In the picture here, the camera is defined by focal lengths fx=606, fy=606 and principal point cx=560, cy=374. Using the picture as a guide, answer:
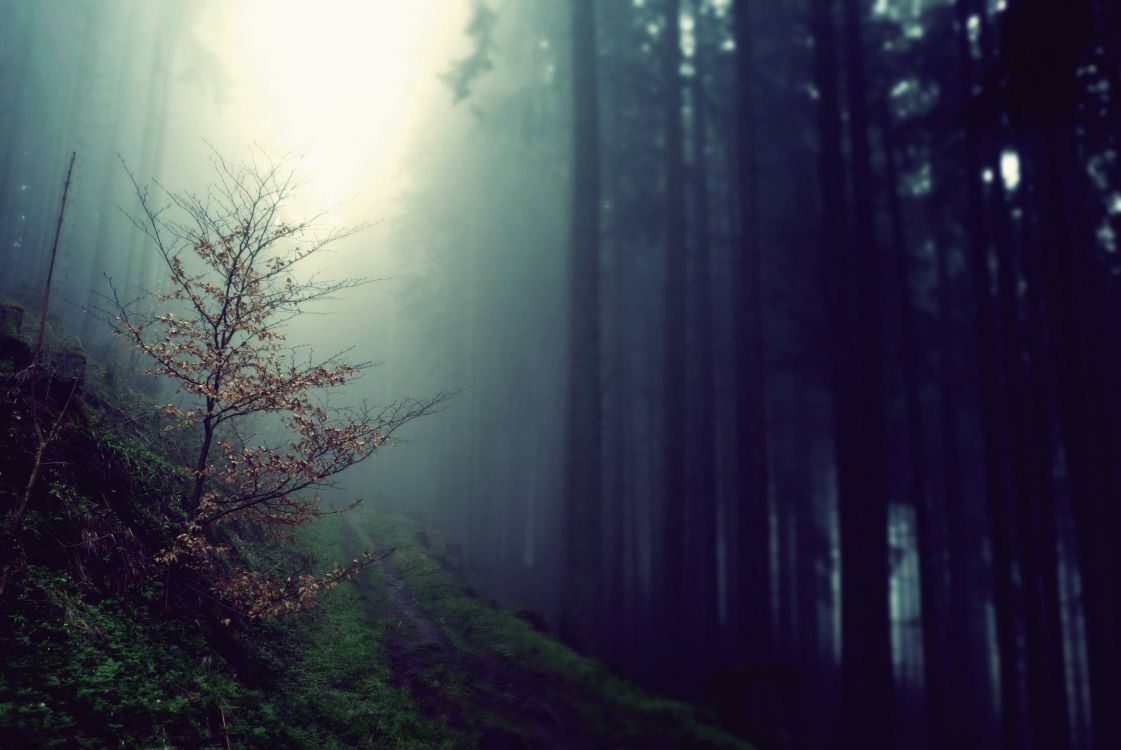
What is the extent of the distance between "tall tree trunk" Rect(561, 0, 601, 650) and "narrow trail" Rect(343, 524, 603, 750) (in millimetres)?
1607

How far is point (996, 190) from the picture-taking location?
36.6 ft

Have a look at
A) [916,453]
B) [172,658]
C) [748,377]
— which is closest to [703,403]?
[748,377]

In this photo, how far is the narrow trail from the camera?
6.18 meters

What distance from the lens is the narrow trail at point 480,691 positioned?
6184 millimetres

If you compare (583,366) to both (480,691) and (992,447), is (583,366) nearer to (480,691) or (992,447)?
(480,691)

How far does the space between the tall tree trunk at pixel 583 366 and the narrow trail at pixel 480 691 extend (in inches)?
63.3

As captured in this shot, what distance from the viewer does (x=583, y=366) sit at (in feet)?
33.0

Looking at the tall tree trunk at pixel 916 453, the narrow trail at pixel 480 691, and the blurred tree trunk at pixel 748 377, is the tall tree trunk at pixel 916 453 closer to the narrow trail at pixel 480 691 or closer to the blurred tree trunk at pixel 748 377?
the blurred tree trunk at pixel 748 377

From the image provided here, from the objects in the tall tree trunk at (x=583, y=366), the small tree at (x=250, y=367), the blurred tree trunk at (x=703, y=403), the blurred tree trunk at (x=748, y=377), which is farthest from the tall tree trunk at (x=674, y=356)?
the small tree at (x=250, y=367)

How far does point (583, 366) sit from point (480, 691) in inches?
197

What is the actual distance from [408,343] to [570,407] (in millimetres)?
25466

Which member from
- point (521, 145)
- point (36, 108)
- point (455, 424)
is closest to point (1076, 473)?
point (521, 145)

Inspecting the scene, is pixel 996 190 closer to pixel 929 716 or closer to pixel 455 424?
pixel 929 716

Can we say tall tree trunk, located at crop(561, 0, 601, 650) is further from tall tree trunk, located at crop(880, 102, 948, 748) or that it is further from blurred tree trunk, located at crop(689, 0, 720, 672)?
tall tree trunk, located at crop(880, 102, 948, 748)
